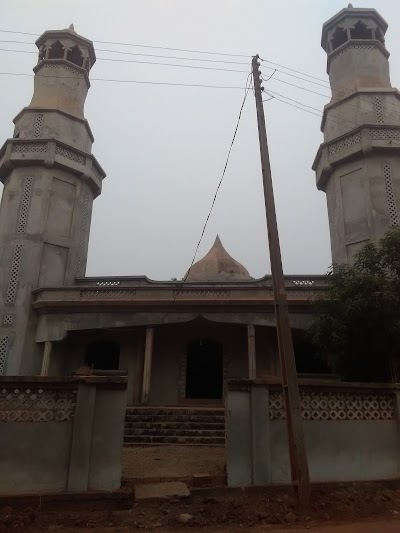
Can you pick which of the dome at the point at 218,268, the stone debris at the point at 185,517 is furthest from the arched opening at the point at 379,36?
the stone debris at the point at 185,517

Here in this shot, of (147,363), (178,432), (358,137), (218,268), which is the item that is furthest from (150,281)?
(358,137)

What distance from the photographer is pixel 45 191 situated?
16828 millimetres

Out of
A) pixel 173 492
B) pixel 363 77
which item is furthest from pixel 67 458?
pixel 363 77

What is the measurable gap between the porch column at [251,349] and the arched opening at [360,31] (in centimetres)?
1345

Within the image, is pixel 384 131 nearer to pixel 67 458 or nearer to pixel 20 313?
pixel 20 313

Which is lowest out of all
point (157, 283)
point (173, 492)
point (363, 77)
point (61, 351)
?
point (173, 492)

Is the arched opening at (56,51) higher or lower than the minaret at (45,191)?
higher

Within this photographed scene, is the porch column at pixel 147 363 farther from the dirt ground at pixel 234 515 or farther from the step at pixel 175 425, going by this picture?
the dirt ground at pixel 234 515

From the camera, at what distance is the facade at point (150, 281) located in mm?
14547

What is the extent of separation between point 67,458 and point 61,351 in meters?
9.79

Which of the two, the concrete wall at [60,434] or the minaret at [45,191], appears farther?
the minaret at [45,191]

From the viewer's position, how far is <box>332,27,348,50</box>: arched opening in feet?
62.2

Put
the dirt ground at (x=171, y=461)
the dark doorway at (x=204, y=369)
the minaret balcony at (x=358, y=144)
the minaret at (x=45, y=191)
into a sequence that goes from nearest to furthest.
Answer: the dirt ground at (x=171, y=461) → the minaret at (x=45, y=191) → the dark doorway at (x=204, y=369) → the minaret balcony at (x=358, y=144)

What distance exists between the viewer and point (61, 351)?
600 inches
